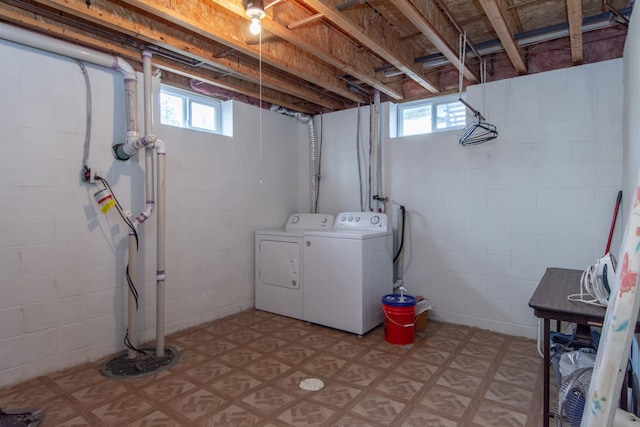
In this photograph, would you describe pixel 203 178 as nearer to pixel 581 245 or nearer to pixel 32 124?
pixel 32 124

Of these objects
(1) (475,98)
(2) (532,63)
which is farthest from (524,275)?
(2) (532,63)

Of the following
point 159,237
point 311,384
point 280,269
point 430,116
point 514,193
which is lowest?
point 311,384

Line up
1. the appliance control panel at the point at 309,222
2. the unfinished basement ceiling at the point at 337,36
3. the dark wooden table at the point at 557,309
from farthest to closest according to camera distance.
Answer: the appliance control panel at the point at 309,222 → the unfinished basement ceiling at the point at 337,36 → the dark wooden table at the point at 557,309

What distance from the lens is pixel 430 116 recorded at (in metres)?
3.83

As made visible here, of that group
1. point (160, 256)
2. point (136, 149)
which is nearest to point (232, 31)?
point (136, 149)

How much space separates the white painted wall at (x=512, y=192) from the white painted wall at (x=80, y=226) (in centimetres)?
196

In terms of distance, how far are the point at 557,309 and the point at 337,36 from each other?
2469 millimetres

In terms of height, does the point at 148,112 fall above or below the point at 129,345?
above

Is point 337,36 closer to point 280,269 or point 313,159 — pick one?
point 313,159

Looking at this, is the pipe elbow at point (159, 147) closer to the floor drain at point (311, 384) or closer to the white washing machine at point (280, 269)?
the white washing machine at point (280, 269)

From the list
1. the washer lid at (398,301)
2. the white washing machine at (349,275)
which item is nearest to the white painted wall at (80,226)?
the white washing machine at (349,275)

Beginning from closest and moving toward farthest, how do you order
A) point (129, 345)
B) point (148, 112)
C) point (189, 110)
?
point (129, 345), point (148, 112), point (189, 110)

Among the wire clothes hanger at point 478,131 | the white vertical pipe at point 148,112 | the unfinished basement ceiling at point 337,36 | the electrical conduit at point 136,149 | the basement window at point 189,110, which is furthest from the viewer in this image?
the basement window at point 189,110

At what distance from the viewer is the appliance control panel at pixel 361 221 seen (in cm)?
354
